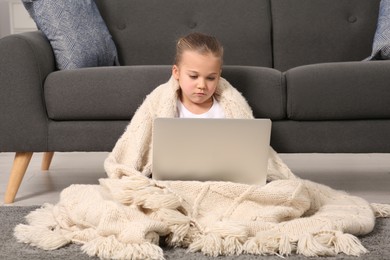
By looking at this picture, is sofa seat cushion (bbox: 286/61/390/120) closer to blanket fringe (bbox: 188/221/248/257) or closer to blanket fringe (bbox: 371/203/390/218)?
blanket fringe (bbox: 371/203/390/218)

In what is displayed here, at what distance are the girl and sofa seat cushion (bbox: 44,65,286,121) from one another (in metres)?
0.16

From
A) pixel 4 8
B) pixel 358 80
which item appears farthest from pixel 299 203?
pixel 4 8

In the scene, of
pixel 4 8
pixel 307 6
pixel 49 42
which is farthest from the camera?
pixel 4 8

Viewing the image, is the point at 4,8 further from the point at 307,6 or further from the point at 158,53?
the point at 307,6

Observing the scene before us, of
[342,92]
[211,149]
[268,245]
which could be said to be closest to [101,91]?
[211,149]

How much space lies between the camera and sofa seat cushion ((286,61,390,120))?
7.32 ft

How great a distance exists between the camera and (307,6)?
2861 mm

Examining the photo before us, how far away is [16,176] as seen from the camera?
2.36 m

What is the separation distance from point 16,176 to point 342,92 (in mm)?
1185

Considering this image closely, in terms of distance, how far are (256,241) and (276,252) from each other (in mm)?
56

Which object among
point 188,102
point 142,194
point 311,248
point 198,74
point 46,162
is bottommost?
point 46,162

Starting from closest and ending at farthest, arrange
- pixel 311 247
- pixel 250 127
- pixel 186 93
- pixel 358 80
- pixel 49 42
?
1. pixel 311 247
2. pixel 250 127
3. pixel 186 93
4. pixel 358 80
5. pixel 49 42

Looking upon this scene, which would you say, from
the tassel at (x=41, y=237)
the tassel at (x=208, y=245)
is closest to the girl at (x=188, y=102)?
the tassel at (x=41, y=237)

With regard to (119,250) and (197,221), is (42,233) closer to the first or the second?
(119,250)
